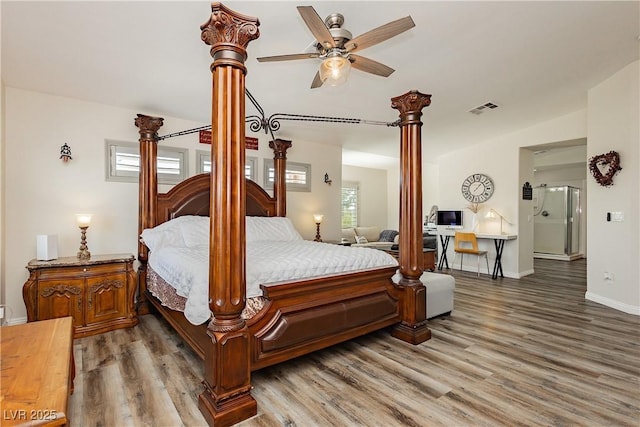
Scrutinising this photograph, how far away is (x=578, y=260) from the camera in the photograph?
26.9 ft

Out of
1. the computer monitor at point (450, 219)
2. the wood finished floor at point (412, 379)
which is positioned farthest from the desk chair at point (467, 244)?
the wood finished floor at point (412, 379)

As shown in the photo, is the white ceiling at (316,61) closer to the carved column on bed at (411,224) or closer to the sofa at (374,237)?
the carved column on bed at (411,224)

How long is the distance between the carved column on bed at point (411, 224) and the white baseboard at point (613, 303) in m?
2.77

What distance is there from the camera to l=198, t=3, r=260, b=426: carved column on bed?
1745 millimetres

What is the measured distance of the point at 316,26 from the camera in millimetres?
1844

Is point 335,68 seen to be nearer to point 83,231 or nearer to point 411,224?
point 411,224

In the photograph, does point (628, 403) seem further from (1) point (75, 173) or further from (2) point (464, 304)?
(1) point (75, 173)

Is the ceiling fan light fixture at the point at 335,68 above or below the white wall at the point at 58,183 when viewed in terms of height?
above

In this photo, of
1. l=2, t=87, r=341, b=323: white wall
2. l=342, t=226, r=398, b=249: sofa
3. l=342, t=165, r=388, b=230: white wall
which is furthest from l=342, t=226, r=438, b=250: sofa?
l=2, t=87, r=341, b=323: white wall

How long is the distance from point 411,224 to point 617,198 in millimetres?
3144

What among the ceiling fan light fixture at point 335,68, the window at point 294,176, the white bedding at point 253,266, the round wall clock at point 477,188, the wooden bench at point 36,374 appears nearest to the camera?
the wooden bench at point 36,374

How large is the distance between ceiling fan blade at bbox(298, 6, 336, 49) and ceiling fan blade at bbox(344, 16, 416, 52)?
0.44 feet

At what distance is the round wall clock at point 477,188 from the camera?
20.5 ft

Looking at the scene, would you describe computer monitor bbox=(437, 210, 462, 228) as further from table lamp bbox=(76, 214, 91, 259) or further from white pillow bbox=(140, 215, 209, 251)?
table lamp bbox=(76, 214, 91, 259)
